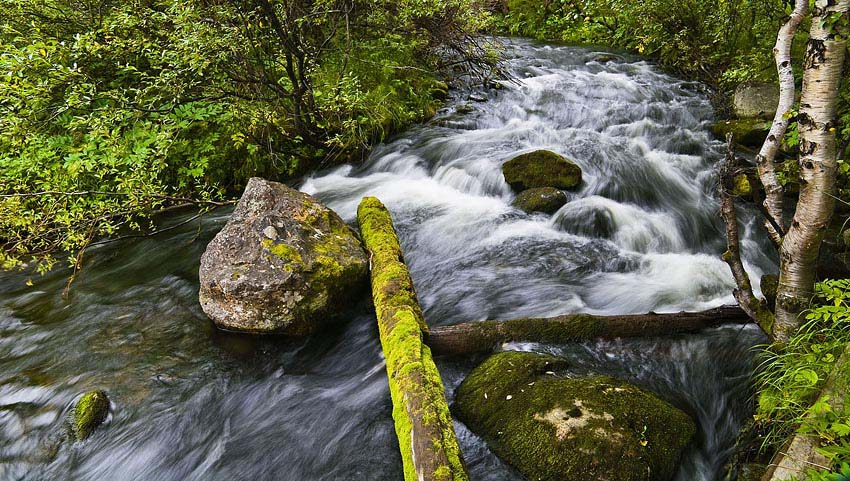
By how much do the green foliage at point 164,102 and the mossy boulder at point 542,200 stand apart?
9.54 feet

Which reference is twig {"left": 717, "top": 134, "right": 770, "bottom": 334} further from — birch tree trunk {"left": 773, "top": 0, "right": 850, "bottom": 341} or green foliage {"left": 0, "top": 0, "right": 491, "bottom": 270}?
green foliage {"left": 0, "top": 0, "right": 491, "bottom": 270}

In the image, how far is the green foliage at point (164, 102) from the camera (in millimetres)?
5430

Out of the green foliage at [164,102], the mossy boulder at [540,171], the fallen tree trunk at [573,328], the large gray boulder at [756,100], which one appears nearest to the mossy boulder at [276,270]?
the fallen tree trunk at [573,328]

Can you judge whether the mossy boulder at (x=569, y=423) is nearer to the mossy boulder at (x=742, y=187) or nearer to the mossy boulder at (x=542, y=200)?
the mossy boulder at (x=542, y=200)

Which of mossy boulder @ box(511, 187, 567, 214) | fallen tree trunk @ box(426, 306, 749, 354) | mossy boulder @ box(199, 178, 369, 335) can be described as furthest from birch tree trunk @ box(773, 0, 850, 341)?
mossy boulder @ box(511, 187, 567, 214)

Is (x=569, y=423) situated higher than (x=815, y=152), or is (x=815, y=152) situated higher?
(x=815, y=152)

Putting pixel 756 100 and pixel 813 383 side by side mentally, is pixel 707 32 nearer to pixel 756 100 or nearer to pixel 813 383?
pixel 756 100

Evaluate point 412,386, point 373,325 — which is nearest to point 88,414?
point 373,325

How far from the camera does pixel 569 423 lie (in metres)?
2.87

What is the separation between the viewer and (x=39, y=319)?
17.3 ft

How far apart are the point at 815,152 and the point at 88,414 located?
546 centimetres

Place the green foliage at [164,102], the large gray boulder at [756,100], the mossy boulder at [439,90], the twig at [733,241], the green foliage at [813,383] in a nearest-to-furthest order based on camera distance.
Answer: the green foliage at [813,383], the twig at [733,241], the green foliage at [164,102], the large gray boulder at [756,100], the mossy boulder at [439,90]

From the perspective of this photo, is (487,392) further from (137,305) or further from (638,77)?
(638,77)

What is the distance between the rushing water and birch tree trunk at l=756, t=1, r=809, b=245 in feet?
4.79
